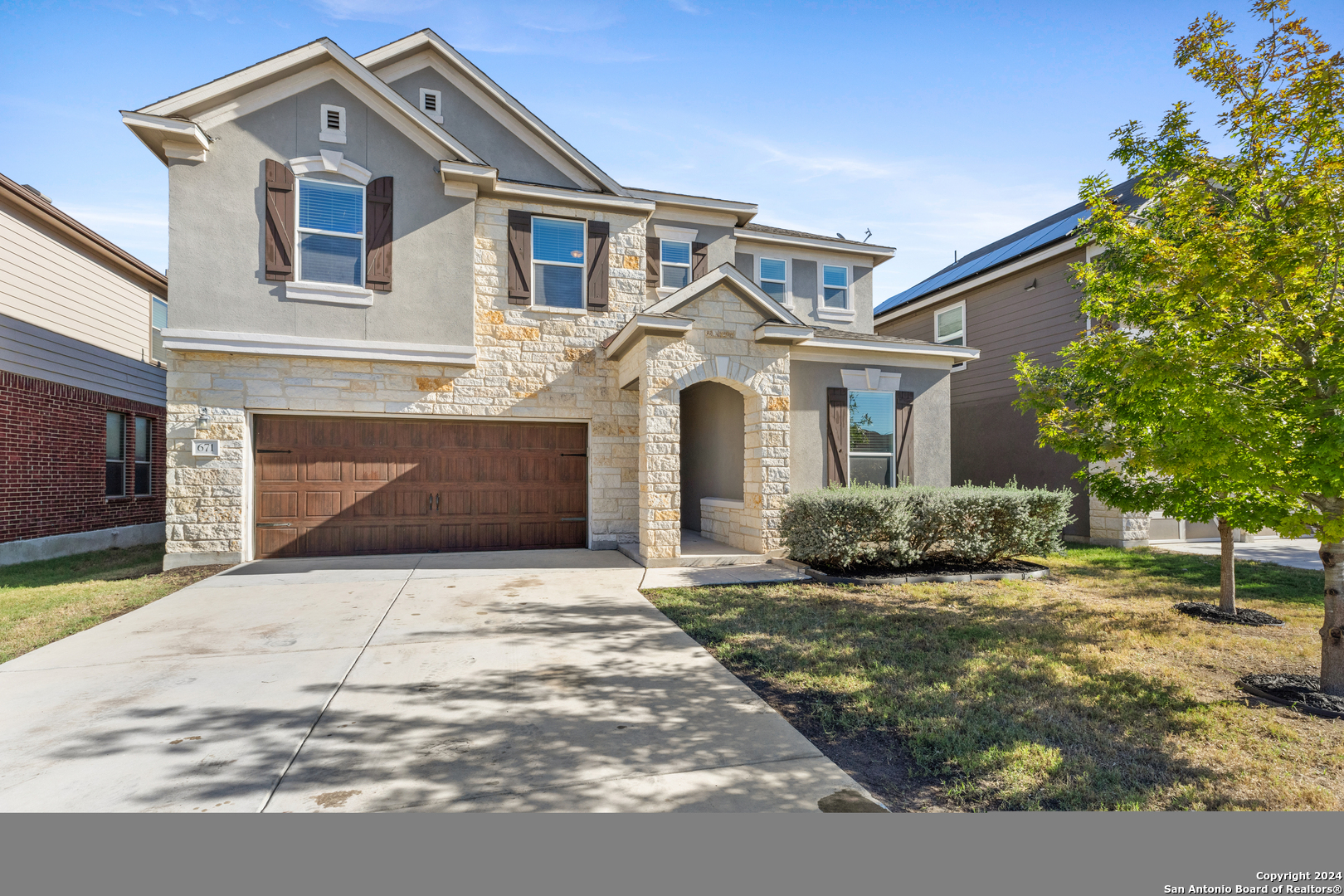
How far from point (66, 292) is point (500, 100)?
8853 millimetres

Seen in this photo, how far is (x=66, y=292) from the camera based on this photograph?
11.5 meters

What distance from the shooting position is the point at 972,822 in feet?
9.14

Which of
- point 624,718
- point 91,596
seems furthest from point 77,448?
point 624,718

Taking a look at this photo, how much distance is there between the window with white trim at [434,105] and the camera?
11625 millimetres

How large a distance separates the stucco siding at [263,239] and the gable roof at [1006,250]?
12.0 meters

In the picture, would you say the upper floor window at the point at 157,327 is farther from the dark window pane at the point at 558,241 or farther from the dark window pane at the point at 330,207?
the dark window pane at the point at 558,241

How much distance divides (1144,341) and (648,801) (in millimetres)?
4885

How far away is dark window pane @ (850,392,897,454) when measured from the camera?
11.4 metres

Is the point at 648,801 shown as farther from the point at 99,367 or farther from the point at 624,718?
the point at 99,367

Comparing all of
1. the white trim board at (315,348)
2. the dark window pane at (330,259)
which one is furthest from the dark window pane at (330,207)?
the white trim board at (315,348)

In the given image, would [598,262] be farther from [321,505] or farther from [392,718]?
[392,718]

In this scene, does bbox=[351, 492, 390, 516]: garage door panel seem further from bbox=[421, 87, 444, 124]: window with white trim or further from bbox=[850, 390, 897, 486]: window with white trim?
bbox=[850, 390, 897, 486]: window with white trim

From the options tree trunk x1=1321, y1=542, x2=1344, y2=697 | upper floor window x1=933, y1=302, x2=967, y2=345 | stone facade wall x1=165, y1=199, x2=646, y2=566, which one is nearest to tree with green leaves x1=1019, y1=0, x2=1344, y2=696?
tree trunk x1=1321, y1=542, x2=1344, y2=697

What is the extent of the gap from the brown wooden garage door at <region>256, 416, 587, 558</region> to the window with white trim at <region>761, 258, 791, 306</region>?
18.0 ft
